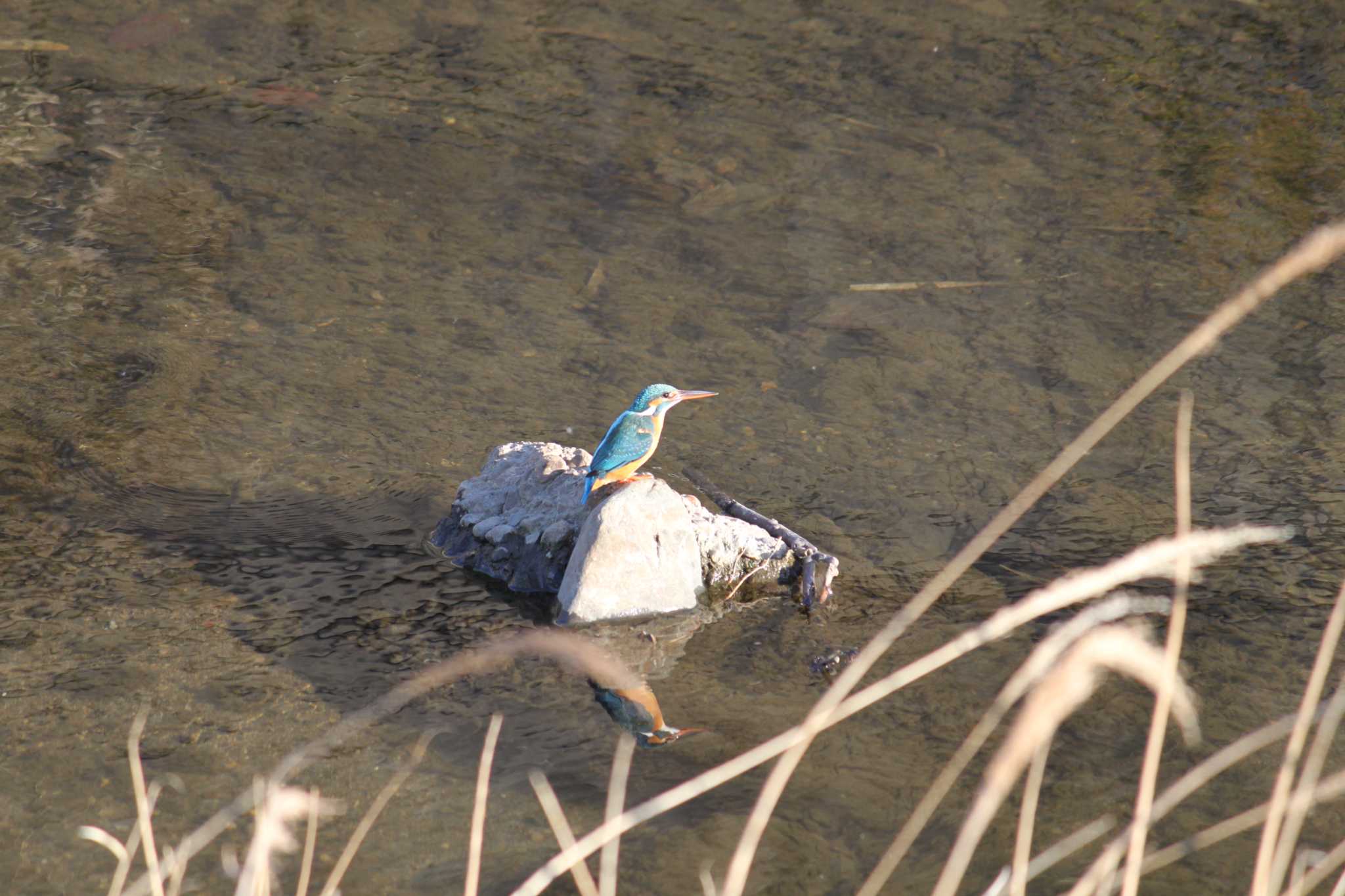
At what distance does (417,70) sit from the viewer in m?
7.88

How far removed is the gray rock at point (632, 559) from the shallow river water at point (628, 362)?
0.17 m

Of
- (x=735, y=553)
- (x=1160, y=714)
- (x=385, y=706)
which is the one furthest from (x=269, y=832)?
(x=735, y=553)

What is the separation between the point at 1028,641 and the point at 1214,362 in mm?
2256

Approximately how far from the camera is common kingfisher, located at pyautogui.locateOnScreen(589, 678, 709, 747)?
11.3 feet

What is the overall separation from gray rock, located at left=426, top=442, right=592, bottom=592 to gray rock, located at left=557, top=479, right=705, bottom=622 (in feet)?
0.46

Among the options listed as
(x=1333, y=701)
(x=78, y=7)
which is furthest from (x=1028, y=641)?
(x=78, y=7)

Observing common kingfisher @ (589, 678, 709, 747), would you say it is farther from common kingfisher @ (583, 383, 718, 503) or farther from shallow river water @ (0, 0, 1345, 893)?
common kingfisher @ (583, 383, 718, 503)

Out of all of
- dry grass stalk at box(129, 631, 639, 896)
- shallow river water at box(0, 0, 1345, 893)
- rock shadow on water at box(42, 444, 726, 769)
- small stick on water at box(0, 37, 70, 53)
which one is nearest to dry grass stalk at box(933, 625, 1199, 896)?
dry grass stalk at box(129, 631, 639, 896)

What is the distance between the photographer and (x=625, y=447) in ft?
13.2

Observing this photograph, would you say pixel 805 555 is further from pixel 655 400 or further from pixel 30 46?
pixel 30 46

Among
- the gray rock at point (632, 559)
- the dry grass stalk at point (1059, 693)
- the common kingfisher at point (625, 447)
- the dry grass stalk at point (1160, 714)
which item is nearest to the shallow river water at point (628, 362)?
the gray rock at point (632, 559)

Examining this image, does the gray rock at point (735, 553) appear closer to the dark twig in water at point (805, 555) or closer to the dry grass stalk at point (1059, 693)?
the dark twig in water at point (805, 555)

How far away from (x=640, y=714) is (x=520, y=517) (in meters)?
0.90

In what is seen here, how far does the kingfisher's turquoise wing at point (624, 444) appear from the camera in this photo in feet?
13.2
